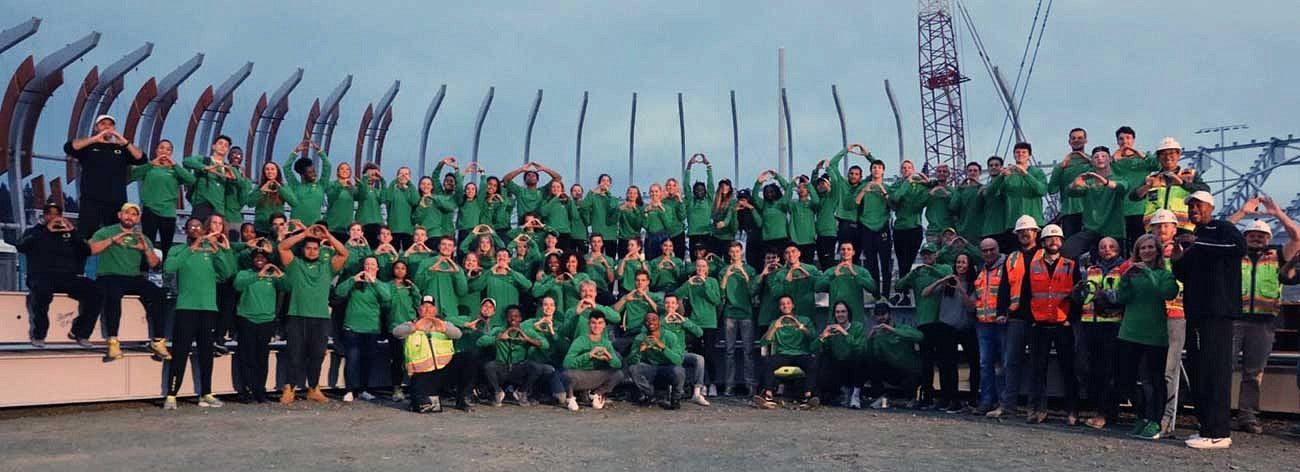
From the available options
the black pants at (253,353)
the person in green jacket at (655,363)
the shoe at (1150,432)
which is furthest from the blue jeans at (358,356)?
the shoe at (1150,432)

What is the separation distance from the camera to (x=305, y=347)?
12.5 metres

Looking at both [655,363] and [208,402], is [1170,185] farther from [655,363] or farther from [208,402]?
[208,402]

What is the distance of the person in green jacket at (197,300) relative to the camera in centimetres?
1162

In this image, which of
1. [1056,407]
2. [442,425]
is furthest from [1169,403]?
[442,425]

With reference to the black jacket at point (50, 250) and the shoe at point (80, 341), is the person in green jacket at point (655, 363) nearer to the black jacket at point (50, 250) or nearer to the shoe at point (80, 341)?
the shoe at point (80, 341)

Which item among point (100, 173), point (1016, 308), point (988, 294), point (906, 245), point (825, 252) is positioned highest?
point (100, 173)

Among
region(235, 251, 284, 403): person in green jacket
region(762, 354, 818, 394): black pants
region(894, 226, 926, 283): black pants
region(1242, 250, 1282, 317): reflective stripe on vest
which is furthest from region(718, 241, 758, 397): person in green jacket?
region(1242, 250, 1282, 317): reflective stripe on vest

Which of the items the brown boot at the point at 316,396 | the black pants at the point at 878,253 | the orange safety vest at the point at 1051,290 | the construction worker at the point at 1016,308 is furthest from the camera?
the black pants at the point at 878,253

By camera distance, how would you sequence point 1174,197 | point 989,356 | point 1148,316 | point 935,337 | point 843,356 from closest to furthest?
1. point 1148,316
2. point 989,356
3. point 1174,197
4. point 935,337
5. point 843,356

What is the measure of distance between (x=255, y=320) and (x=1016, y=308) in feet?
26.6

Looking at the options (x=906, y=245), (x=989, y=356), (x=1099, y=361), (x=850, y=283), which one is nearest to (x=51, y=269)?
(x=850, y=283)

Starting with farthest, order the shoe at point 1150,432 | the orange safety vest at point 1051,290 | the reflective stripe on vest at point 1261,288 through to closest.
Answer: the orange safety vest at point 1051,290
the reflective stripe on vest at point 1261,288
the shoe at point 1150,432

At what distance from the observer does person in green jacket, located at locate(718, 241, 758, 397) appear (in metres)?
14.0

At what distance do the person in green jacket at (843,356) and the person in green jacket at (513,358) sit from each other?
324 cm
